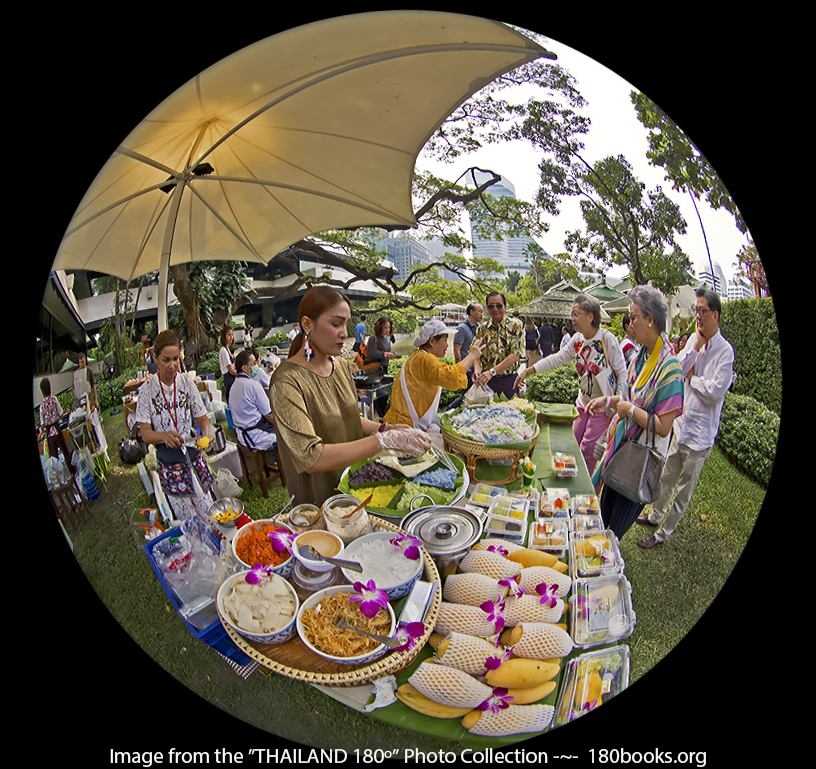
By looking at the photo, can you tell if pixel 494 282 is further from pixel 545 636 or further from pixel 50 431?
pixel 50 431

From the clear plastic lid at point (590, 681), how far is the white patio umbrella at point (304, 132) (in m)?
2.54

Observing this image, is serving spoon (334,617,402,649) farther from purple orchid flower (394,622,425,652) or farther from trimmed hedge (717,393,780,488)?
trimmed hedge (717,393,780,488)

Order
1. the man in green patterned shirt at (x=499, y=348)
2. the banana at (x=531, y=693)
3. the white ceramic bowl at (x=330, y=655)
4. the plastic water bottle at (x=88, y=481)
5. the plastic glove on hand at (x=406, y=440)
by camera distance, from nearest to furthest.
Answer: the white ceramic bowl at (x=330, y=655) → the banana at (x=531, y=693) → the man in green patterned shirt at (x=499, y=348) → the plastic glove on hand at (x=406, y=440) → the plastic water bottle at (x=88, y=481)

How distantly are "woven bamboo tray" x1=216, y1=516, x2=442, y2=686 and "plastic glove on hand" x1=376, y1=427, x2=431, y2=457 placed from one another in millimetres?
594

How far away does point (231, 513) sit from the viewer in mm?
2852

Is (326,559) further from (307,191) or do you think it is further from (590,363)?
(307,191)

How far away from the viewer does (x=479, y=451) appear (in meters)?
3.00

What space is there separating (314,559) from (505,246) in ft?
6.33

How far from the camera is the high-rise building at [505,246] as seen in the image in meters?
2.67

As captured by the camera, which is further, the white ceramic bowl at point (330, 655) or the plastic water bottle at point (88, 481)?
the plastic water bottle at point (88, 481)

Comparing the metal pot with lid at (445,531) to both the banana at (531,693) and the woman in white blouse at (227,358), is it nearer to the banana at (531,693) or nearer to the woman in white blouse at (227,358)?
the banana at (531,693)

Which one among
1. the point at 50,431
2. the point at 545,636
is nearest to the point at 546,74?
the point at 545,636

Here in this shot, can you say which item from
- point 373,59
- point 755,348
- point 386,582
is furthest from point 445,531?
point 373,59

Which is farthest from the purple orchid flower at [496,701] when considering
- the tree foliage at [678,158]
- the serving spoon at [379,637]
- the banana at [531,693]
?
the tree foliage at [678,158]
